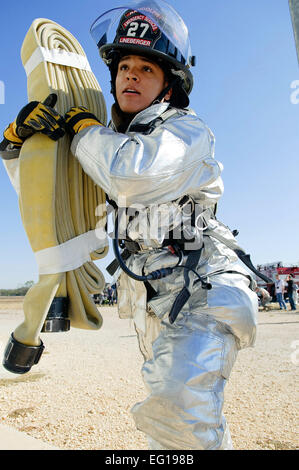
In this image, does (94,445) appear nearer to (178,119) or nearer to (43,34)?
(178,119)

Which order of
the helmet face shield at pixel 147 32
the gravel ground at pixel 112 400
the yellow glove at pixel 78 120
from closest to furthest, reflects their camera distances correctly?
1. the yellow glove at pixel 78 120
2. the helmet face shield at pixel 147 32
3. the gravel ground at pixel 112 400

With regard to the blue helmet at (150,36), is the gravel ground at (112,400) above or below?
below

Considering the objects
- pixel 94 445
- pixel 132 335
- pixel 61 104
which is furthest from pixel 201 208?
pixel 132 335

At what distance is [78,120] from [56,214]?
52 centimetres

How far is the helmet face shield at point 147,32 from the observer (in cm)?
225

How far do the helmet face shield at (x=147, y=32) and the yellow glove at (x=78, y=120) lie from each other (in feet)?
1.77

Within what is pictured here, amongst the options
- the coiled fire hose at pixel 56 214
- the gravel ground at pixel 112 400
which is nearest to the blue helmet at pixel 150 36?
the coiled fire hose at pixel 56 214

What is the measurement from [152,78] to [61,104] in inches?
22.4

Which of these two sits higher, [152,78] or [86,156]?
[152,78]

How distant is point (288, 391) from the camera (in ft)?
17.2

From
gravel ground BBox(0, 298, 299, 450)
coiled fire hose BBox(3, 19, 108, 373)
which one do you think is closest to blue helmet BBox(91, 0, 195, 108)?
coiled fire hose BBox(3, 19, 108, 373)

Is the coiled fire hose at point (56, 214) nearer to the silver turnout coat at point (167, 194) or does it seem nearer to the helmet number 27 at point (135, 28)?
the silver turnout coat at point (167, 194)

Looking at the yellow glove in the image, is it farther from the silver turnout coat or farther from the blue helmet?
the blue helmet

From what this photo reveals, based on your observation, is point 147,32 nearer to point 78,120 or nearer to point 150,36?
point 150,36
